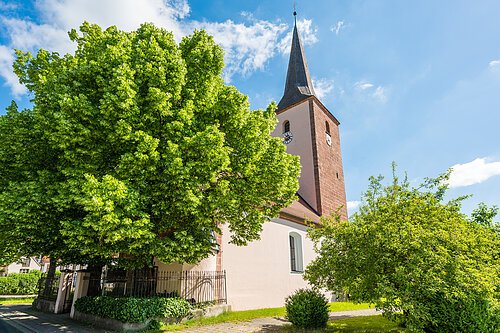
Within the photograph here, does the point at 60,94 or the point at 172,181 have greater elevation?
the point at 60,94

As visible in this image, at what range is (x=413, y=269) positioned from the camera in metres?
7.18

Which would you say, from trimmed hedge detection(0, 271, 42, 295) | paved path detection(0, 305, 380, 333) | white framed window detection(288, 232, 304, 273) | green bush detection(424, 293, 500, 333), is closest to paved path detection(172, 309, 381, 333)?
paved path detection(0, 305, 380, 333)

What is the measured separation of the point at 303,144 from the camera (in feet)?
86.8

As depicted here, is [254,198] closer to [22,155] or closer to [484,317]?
[484,317]

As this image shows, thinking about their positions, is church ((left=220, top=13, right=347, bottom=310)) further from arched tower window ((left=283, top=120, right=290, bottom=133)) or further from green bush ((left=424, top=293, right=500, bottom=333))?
green bush ((left=424, top=293, right=500, bottom=333))

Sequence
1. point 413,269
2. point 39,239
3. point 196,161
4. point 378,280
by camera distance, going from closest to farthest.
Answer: point 413,269 < point 378,280 < point 196,161 < point 39,239

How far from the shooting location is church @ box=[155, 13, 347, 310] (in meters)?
14.9

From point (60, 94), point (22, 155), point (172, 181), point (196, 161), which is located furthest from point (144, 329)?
point (60, 94)

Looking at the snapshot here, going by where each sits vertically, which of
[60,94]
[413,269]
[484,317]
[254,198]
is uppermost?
[60,94]

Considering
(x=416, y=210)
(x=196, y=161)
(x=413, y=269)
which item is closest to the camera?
(x=413, y=269)

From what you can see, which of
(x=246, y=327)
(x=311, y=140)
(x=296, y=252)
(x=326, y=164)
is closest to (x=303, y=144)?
(x=311, y=140)

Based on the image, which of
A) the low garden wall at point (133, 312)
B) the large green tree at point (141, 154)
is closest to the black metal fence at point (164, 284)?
the low garden wall at point (133, 312)

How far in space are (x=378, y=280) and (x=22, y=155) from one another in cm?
1204

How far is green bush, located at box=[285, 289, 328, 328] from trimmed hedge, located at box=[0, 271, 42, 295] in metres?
30.1
